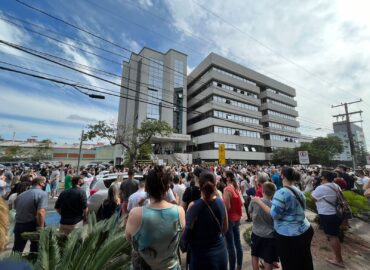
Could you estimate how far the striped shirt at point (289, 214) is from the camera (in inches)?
120

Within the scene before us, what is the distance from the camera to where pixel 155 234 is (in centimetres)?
192

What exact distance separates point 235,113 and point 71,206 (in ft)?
154

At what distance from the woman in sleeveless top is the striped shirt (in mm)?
1847

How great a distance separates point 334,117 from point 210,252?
34219 millimetres

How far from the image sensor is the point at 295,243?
119 inches

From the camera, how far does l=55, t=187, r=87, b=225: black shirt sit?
14.1ft

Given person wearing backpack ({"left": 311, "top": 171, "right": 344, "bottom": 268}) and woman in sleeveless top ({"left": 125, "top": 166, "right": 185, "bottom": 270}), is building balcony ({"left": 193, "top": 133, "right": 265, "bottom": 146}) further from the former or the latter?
woman in sleeveless top ({"left": 125, "top": 166, "right": 185, "bottom": 270})

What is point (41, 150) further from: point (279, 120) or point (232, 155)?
point (279, 120)

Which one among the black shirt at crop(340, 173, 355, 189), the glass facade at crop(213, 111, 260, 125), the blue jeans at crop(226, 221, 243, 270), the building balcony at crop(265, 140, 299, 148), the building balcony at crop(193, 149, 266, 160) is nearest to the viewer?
the blue jeans at crop(226, 221, 243, 270)

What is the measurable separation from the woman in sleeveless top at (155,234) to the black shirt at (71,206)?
298 centimetres

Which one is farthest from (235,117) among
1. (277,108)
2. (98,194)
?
(98,194)

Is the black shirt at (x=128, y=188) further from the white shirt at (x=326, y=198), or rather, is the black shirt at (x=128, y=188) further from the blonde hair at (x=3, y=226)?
the blonde hair at (x=3, y=226)

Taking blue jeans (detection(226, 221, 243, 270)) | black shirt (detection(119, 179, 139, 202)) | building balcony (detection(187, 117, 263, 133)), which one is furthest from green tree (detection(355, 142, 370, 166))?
black shirt (detection(119, 179, 139, 202))

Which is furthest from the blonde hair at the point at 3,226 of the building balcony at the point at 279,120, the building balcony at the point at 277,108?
the building balcony at the point at 277,108
